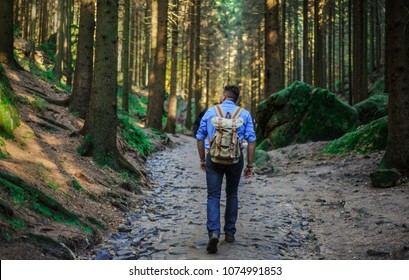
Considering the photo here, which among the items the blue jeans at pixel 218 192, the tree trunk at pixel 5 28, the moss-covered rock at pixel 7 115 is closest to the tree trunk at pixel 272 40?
the tree trunk at pixel 5 28

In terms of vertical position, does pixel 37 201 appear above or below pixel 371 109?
below

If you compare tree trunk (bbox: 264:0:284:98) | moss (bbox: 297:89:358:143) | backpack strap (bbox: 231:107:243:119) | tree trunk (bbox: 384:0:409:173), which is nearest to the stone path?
backpack strap (bbox: 231:107:243:119)

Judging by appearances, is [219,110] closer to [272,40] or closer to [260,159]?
[260,159]

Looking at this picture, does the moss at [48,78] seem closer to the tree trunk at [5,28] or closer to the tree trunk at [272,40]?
the tree trunk at [5,28]

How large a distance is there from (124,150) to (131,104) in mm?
22324

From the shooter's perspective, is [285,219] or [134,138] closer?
[285,219]

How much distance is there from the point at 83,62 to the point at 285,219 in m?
7.70

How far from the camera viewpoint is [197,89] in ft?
109

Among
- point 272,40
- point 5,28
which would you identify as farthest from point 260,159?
point 5,28

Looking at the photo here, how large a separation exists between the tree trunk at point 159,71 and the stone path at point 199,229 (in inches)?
396

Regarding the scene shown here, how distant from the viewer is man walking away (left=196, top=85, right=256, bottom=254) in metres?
5.56

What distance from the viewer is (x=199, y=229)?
664 centimetres

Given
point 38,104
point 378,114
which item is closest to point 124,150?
point 38,104

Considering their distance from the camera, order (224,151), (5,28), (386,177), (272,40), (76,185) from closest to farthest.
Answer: (224,151) → (76,185) → (386,177) → (5,28) → (272,40)
